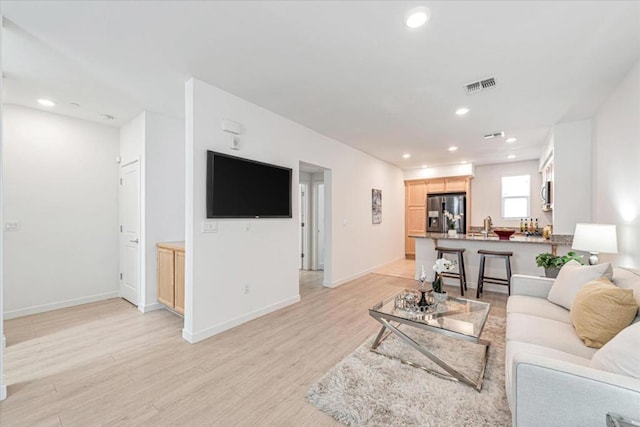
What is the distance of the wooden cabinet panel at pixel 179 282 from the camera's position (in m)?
3.24

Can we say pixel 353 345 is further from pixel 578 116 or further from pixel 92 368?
pixel 578 116

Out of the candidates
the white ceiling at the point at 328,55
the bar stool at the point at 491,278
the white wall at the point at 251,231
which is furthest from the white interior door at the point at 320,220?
the bar stool at the point at 491,278

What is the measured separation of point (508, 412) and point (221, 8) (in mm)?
3285

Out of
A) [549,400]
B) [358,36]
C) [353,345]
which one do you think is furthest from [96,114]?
[549,400]

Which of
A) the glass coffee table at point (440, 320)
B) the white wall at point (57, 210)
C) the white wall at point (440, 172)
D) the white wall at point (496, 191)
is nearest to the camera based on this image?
the glass coffee table at point (440, 320)

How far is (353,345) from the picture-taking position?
2.73 metres

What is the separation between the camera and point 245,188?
129 inches

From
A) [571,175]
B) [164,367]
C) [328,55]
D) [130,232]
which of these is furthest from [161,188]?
[571,175]

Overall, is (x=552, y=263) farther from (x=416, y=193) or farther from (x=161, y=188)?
(x=161, y=188)

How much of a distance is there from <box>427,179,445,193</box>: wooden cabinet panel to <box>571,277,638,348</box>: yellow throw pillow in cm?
601

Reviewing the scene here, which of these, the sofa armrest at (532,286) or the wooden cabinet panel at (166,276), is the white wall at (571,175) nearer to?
the sofa armrest at (532,286)

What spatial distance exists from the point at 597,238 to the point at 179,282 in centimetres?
457

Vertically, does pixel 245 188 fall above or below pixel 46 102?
below

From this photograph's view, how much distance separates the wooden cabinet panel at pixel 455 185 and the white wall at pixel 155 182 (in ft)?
21.5
